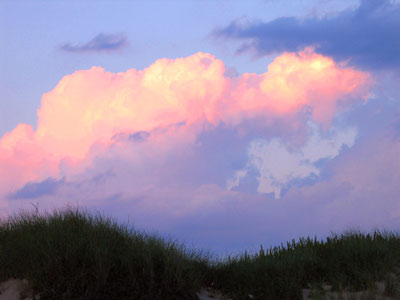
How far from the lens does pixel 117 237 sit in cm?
1134

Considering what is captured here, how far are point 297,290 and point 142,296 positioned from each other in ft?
12.5

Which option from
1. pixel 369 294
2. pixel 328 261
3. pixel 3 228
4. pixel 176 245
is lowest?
pixel 369 294

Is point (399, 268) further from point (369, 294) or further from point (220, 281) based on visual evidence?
point (220, 281)

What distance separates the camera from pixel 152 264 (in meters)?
10.1

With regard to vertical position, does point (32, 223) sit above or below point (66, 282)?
above

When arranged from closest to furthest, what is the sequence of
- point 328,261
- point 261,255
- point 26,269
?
point 26,269 < point 328,261 < point 261,255

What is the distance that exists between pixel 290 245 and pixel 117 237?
17.8 ft

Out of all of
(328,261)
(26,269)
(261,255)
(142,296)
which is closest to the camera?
(142,296)

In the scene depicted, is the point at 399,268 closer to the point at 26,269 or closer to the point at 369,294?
the point at 369,294

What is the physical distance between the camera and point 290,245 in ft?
44.9

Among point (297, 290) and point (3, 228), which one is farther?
point (3, 228)

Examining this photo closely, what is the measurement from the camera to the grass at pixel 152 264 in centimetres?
986

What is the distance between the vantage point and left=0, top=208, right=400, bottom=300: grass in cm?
986

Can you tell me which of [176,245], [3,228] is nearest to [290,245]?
[176,245]
